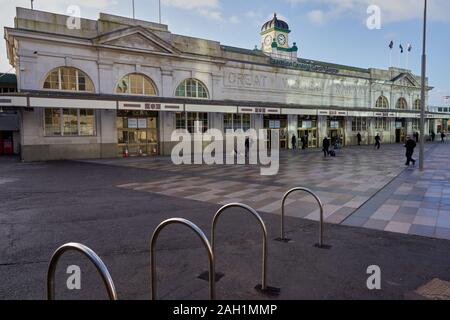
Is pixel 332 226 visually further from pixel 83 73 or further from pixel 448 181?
pixel 83 73

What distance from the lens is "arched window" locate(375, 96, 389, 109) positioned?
156 feet

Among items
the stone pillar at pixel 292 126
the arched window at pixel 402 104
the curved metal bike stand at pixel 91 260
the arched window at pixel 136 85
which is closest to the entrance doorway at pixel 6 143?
the arched window at pixel 136 85

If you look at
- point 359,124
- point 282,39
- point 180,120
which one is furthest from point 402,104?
point 180,120

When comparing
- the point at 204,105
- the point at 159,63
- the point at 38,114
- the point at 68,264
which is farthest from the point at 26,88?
the point at 68,264

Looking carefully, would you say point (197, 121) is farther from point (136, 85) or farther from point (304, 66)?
point (304, 66)

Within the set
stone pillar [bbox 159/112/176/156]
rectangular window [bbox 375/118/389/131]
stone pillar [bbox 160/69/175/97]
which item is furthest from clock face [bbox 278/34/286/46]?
stone pillar [bbox 159/112/176/156]

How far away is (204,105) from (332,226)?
21.2 m

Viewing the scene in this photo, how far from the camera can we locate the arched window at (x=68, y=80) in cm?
2345

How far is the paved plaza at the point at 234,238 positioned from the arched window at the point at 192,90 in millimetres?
18410

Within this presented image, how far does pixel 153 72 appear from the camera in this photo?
91.2ft

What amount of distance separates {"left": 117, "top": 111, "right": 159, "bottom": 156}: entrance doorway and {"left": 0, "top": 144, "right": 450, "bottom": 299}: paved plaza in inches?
563

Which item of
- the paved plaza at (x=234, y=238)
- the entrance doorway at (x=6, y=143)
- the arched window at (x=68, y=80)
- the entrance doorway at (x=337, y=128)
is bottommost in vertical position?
the paved plaza at (x=234, y=238)

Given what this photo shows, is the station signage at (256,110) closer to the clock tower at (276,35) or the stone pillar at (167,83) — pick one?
the stone pillar at (167,83)

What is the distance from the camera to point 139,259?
211 inches
